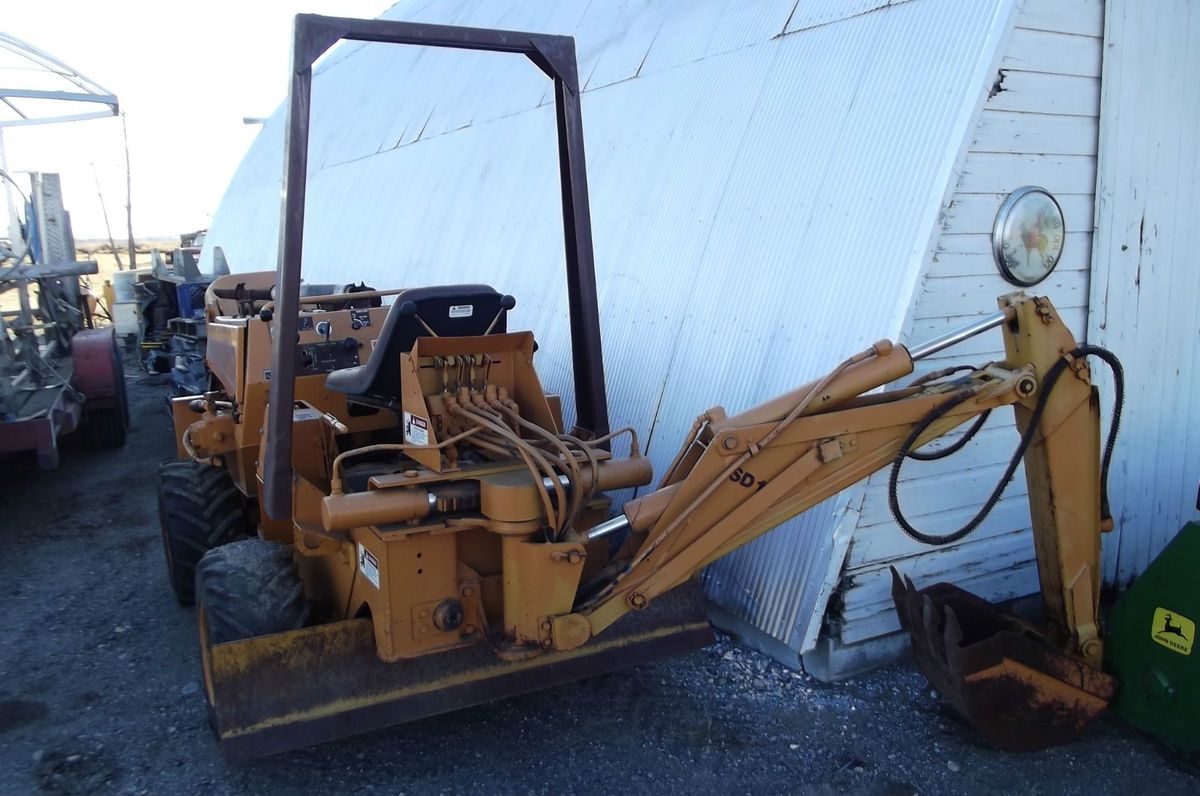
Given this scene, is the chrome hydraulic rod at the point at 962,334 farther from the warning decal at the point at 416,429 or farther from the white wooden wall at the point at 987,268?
the warning decal at the point at 416,429

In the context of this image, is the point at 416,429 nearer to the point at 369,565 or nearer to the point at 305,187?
the point at 369,565

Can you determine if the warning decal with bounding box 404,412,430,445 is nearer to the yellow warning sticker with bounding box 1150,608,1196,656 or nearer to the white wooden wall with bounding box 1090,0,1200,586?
the yellow warning sticker with bounding box 1150,608,1196,656

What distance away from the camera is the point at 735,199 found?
5391mm

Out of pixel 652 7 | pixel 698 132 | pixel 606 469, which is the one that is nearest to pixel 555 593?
pixel 606 469

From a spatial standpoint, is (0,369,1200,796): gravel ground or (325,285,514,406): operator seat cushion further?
(325,285,514,406): operator seat cushion

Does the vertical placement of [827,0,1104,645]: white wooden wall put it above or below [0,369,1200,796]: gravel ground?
above

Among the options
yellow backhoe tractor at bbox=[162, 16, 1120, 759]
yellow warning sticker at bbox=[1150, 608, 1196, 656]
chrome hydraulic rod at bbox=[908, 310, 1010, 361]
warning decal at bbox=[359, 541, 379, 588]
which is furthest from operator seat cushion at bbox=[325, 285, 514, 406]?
yellow warning sticker at bbox=[1150, 608, 1196, 656]

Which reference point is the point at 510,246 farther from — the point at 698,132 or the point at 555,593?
the point at 555,593

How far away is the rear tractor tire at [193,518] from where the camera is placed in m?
5.20

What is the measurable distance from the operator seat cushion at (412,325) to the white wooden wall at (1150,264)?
2.91 m

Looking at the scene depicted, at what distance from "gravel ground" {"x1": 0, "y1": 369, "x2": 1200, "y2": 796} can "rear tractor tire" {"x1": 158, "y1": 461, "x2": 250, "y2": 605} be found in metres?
0.34

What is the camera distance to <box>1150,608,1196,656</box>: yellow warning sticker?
3.77m

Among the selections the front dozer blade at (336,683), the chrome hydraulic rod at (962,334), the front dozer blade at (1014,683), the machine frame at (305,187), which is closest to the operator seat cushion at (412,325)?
the machine frame at (305,187)

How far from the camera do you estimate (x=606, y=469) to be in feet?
12.4
